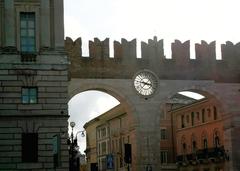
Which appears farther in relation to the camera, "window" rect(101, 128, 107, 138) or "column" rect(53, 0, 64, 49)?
"window" rect(101, 128, 107, 138)

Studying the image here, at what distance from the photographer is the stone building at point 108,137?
82.4 m

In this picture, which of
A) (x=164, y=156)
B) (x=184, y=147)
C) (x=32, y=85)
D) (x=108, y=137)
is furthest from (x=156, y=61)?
(x=108, y=137)

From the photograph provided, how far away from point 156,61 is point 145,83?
77.4 inches

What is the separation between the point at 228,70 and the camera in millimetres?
49062

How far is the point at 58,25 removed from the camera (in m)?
35.6

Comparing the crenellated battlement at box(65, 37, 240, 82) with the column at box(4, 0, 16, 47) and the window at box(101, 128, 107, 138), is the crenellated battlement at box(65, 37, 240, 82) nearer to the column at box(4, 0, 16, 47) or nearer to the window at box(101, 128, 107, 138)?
the column at box(4, 0, 16, 47)

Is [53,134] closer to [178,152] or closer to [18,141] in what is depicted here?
[18,141]

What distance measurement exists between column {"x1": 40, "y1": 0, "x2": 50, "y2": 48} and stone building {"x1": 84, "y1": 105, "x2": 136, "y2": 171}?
3843 cm

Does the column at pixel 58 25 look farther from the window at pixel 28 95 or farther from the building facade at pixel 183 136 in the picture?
the building facade at pixel 183 136

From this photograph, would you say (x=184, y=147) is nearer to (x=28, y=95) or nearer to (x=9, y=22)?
(x=28, y=95)

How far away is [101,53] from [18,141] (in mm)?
14223

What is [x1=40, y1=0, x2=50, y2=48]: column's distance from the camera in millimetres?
35438

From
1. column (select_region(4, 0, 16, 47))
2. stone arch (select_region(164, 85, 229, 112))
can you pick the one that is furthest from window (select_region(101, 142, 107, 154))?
column (select_region(4, 0, 16, 47))

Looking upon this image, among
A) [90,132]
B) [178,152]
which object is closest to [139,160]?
[178,152]
